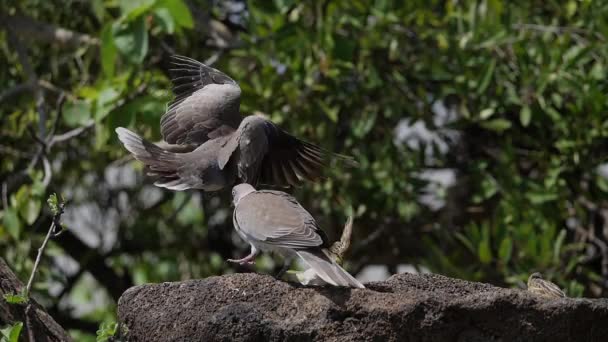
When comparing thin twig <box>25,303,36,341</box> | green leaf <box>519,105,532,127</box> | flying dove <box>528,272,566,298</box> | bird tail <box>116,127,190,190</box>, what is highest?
bird tail <box>116,127,190,190</box>

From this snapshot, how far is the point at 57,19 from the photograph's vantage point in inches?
346

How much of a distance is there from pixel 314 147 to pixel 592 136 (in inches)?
96.3

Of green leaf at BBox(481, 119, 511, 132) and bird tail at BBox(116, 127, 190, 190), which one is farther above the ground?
bird tail at BBox(116, 127, 190, 190)

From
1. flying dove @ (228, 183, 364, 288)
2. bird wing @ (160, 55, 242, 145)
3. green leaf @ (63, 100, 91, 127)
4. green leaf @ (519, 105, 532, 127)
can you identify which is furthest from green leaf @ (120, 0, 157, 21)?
green leaf @ (519, 105, 532, 127)

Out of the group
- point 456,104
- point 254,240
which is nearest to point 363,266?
point 456,104

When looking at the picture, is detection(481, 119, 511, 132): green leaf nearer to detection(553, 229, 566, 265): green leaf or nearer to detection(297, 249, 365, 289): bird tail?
detection(553, 229, 566, 265): green leaf

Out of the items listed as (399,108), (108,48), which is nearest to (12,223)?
(108,48)

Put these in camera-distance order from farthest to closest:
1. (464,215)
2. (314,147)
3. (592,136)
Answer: (464,215) < (592,136) < (314,147)

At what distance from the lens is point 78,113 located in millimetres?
7215

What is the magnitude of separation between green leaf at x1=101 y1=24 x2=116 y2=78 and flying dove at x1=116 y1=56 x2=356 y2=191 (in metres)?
0.60

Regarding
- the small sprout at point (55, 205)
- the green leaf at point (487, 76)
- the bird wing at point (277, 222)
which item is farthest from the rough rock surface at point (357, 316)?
the green leaf at point (487, 76)

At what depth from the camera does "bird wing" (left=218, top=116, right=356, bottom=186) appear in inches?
207

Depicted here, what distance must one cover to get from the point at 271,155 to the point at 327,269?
155cm

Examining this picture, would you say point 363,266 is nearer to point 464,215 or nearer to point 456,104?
A: point 464,215
